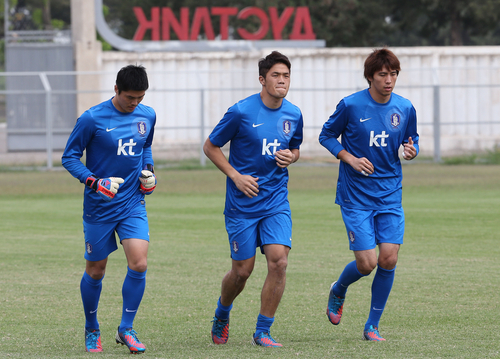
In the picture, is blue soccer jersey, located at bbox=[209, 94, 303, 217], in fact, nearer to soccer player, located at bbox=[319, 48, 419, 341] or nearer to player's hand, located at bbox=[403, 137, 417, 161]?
soccer player, located at bbox=[319, 48, 419, 341]

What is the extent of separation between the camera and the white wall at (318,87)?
25.4m

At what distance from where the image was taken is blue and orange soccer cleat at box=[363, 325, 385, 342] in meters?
5.64

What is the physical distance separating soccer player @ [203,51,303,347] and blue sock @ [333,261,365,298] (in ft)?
2.11

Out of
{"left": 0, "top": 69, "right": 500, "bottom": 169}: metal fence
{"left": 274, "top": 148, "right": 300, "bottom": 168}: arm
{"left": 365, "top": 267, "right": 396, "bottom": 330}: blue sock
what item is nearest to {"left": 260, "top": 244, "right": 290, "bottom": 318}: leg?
{"left": 274, "top": 148, "right": 300, "bottom": 168}: arm

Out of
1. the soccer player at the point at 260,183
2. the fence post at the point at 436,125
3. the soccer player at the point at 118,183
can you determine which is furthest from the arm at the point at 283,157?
the fence post at the point at 436,125

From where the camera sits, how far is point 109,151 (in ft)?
18.6

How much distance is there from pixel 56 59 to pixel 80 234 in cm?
1791

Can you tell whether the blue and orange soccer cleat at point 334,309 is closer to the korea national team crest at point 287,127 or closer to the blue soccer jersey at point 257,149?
the blue soccer jersey at point 257,149

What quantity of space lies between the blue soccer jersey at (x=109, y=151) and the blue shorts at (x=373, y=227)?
1643 millimetres

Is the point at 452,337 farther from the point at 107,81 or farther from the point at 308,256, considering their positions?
the point at 107,81

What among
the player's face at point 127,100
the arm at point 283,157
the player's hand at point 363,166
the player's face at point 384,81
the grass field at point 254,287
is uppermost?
the player's face at point 384,81

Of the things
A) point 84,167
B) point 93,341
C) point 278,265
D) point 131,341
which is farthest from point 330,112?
point 131,341

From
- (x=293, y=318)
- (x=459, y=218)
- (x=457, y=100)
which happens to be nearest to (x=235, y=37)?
(x=457, y=100)

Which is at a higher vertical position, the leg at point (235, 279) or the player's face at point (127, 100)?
the player's face at point (127, 100)
